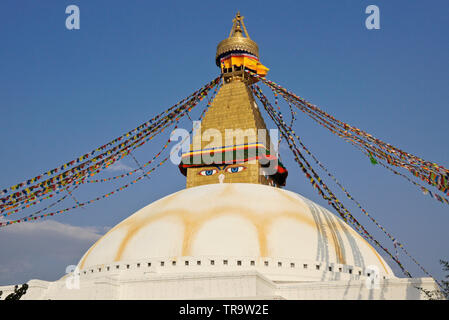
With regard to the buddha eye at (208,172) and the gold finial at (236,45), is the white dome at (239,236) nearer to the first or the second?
the buddha eye at (208,172)

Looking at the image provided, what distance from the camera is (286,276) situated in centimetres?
1155

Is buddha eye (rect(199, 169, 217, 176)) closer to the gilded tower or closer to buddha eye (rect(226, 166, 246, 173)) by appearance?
the gilded tower

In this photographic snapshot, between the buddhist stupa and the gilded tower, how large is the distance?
126 centimetres

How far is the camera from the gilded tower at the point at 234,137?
16.2 m

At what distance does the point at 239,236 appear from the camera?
39.4 feet

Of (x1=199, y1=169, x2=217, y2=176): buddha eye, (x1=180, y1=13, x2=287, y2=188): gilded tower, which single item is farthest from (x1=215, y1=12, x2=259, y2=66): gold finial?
(x1=199, y1=169, x2=217, y2=176): buddha eye

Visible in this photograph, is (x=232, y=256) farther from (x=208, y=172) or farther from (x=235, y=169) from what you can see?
(x=208, y=172)

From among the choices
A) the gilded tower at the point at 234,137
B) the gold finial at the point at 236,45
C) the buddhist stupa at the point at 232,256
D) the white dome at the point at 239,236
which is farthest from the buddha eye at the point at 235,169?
the gold finial at the point at 236,45

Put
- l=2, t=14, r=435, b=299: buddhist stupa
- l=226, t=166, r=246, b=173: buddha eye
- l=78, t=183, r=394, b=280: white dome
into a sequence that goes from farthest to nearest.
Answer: l=226, t=166, r=246, b=173: buddha eye → l=78, t=183, r=394, b=280: white dome → l=2, t=14, r=435, b=299: buddhist stupa

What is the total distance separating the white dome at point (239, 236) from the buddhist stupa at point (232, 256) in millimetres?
24

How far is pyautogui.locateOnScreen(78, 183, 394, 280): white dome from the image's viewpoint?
11.8 metres

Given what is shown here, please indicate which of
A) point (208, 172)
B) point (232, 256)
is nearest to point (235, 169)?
point (208, 172)
